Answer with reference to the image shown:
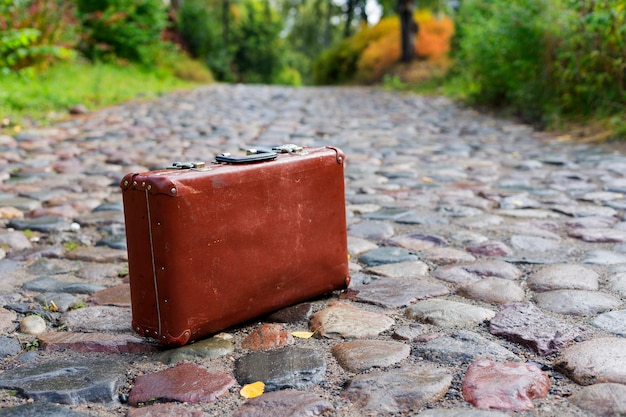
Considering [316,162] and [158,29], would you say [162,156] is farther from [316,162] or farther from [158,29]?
[158,29]

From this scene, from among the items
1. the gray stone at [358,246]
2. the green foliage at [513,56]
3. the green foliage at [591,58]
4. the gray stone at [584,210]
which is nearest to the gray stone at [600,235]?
the gray stone at [584,210]

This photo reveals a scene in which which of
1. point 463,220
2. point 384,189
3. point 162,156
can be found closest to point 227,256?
point 463,220

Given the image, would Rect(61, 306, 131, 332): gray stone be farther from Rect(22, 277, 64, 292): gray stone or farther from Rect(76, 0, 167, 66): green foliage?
Rect(76, 0, 167, 66): green foliage

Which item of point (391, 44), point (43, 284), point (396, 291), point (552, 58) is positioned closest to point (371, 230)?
point (396, 291)

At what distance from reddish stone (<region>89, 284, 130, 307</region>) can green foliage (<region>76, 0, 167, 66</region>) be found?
46.0 feet

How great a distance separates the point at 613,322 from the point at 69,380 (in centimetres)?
161

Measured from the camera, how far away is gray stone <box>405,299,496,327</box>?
2.21m

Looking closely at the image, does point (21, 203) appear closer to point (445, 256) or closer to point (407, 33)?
point (445, 256)

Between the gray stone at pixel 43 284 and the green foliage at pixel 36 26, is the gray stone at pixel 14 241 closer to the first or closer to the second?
the gray stone at pixel 43 284

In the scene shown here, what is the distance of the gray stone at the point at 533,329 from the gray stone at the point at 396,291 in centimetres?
30

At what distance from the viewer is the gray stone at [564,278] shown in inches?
98.7

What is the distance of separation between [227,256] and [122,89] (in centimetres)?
982

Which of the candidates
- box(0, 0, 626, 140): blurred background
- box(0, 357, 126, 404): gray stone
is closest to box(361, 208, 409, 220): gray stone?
box(0, 357, 126, 404): gray stone

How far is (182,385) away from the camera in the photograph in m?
1.81
